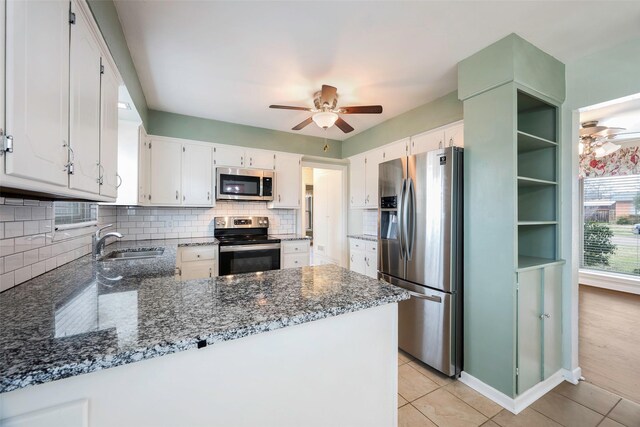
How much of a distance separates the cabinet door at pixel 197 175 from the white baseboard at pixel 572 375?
13.1 feet

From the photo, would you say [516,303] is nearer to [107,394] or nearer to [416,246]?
[416,246]

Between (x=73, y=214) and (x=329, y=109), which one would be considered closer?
(x=73, y=214)

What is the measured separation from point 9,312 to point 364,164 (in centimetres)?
376

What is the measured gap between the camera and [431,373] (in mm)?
2240

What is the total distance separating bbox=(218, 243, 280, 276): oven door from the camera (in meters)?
3.22

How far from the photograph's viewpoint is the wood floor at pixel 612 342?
2086mm

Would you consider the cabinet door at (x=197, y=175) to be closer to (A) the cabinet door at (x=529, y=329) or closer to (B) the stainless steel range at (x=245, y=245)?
(B) the stainless steel range at (x=245, y=245)

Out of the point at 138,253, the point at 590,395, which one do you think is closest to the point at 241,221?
the point at 138,253

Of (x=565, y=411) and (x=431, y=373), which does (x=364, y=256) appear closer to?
(x=431, y=373)

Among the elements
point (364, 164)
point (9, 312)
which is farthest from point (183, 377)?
point (364, 164)

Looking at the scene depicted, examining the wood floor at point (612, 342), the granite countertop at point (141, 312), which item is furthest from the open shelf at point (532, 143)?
the wood floor at point (612, 342)

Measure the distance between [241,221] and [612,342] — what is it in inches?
175

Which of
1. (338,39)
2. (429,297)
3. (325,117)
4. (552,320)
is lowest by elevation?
(552,320)

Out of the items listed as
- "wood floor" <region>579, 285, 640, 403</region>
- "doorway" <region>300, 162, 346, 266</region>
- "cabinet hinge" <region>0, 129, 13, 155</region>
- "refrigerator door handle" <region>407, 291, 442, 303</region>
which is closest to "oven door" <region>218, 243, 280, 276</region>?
"doorway" <region>300, 162, 346, 266</region>
